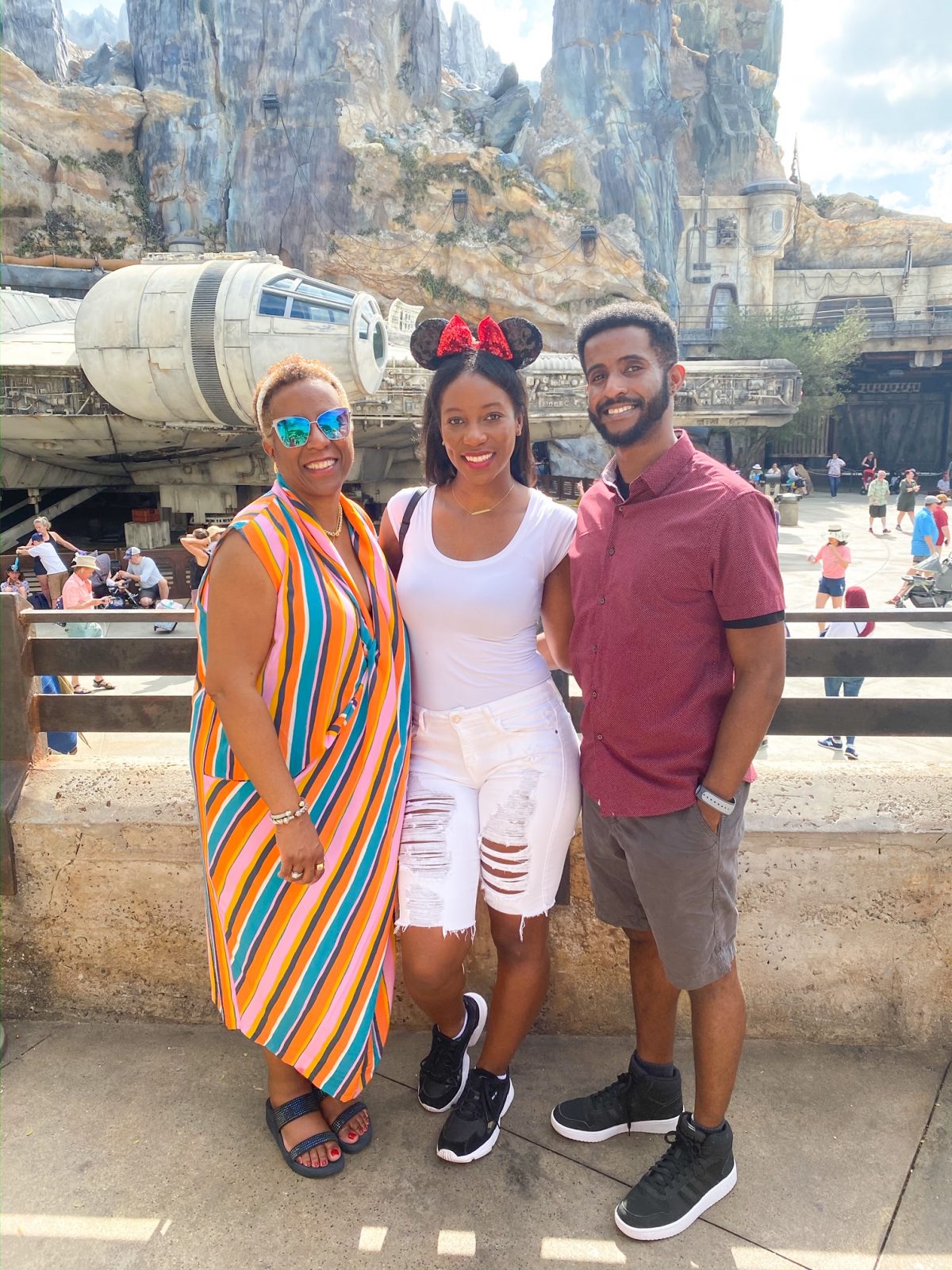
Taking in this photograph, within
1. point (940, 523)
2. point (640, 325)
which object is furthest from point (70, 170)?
point (640, 325)

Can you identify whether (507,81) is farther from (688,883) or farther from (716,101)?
(688,883)

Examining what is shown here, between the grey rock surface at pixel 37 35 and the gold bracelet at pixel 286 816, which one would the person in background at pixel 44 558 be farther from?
the grey rock surface at pixel 37 35

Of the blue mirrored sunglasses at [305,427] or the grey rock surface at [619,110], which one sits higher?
the grey rock surface at [619,110]

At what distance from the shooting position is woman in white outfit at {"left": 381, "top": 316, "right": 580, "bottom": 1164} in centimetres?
219

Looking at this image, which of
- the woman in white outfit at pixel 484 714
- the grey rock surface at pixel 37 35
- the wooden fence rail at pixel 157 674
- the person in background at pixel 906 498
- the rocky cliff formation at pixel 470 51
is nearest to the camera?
the woman in white outfit at pixel 484 714

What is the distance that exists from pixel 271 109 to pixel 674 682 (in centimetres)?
4485

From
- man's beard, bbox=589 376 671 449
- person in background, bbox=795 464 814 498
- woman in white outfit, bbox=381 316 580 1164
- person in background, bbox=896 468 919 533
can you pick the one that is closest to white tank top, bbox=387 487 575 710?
woman in white outfit, bbox=381 316 580 1164

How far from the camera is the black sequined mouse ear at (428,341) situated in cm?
234

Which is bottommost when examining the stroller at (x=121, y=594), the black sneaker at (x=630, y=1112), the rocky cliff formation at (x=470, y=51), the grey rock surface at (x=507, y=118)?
the stroller at (x=121, y=594)

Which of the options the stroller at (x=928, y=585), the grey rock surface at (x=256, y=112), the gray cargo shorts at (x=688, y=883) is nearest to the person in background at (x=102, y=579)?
the gray cargo shorts at (x=688, y=883)

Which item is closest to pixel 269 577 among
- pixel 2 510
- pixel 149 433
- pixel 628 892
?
pixel 628 892

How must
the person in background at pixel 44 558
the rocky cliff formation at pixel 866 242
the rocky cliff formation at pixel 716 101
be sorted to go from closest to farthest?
1. the person in background at pixel 44 558
2. the rocky cliff formation at pixel 866 242
3. the rocky cliff formation at pixel 716 101

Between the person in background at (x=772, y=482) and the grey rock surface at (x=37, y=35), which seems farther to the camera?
the grey rock surface at (x=37, y=35)

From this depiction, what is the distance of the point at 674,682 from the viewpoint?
6.48ft
